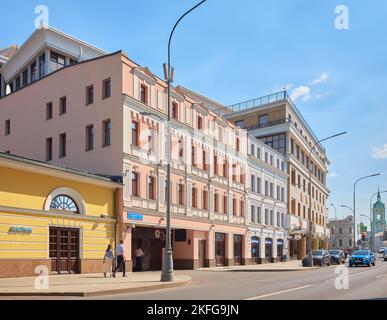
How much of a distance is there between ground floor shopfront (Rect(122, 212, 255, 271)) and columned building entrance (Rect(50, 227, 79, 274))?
3773 mm

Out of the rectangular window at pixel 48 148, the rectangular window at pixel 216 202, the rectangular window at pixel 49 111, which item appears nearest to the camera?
the rectangular window at pixel 48 148

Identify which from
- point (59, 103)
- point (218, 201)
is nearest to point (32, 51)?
point (59, 103)

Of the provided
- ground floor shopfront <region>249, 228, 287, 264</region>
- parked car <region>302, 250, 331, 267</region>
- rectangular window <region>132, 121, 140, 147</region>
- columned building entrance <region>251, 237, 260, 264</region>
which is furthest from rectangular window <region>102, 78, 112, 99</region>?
parked car <region>302, 250, 331, 267</region>

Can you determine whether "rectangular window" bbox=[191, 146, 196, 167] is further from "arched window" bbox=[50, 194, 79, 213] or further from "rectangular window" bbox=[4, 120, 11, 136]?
"rectangular window" bbox=[4, 120, 11, 136]

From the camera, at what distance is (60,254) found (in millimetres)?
26891

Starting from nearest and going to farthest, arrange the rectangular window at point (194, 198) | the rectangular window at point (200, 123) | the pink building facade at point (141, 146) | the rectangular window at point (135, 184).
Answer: the pink building facade at point (141, 146) → the rectangular window at point (135, 184) → the rectangular window at point (194, 198) → the rectangular window at point (200, 123)

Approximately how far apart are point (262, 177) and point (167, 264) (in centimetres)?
3317

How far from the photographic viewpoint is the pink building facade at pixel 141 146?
3228cm

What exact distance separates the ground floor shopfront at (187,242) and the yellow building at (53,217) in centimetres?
223

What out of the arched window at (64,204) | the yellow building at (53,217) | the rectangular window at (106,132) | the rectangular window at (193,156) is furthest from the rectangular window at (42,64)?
the arched window at (64,204)

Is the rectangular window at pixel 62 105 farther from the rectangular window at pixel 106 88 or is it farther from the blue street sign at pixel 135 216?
the blue street sign at pixel 135 216

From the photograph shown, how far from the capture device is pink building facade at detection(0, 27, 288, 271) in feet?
106

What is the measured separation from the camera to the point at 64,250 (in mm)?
27172

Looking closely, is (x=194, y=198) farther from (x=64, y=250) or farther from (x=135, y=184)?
(x=64, y=250)
